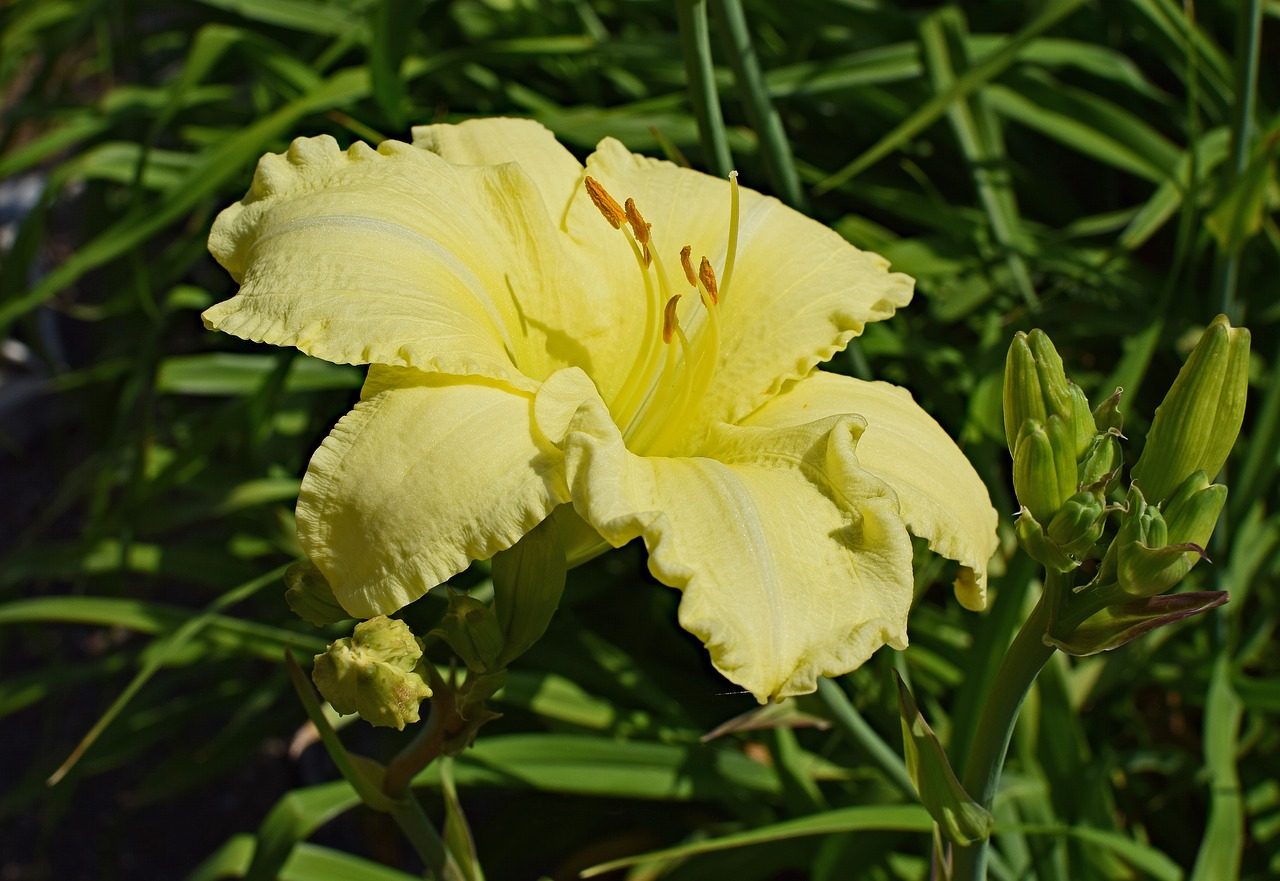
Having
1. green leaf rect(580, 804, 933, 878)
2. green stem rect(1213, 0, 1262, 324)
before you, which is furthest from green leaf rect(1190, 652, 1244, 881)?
green stem rect(1213, 0, 1262, 324)

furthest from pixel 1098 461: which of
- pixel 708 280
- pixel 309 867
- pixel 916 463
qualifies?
pixel 309 867

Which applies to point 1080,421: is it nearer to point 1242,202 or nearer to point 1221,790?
point 1242,202

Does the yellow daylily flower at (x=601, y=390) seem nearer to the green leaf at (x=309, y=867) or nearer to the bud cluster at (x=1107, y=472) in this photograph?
the bud cluster at (x=1107, y=472)

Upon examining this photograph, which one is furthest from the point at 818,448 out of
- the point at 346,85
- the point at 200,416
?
the point at 200,416

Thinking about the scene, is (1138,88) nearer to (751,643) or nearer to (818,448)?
(818,448)

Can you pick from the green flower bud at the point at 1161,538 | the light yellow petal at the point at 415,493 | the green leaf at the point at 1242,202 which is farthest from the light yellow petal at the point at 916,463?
the green leaf at the point at 1242,202

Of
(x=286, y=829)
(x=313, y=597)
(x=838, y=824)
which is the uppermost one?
(x=313, y=597)
